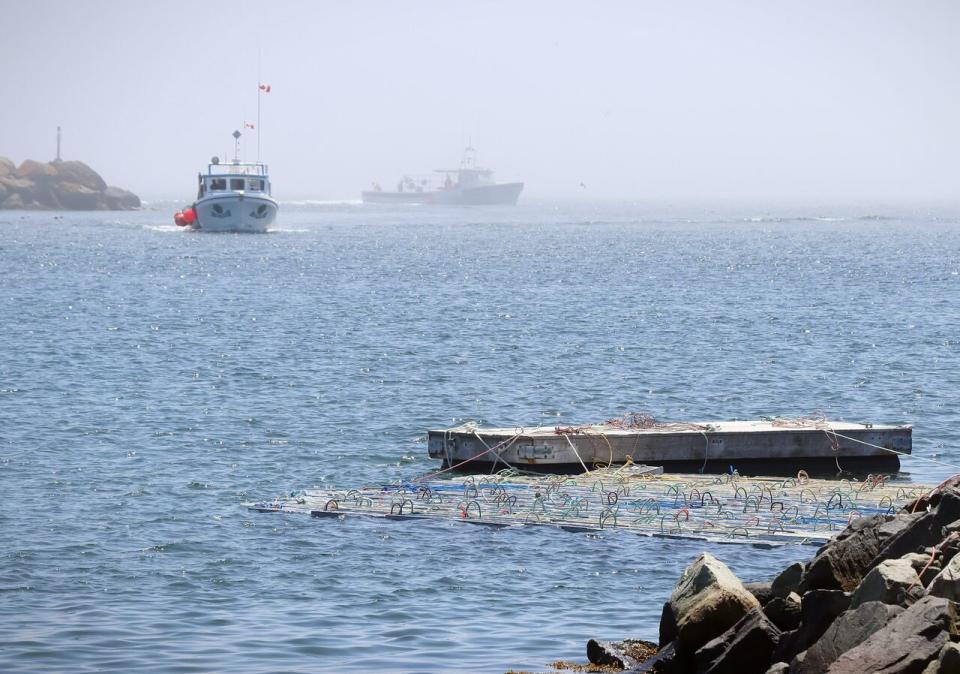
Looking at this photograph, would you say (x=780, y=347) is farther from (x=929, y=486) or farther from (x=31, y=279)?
(x=31, y=279)

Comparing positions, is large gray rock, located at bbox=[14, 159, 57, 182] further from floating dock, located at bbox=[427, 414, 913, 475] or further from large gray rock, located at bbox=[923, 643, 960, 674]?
large gray rock, located at bbox=[923, 643, 960, 674]

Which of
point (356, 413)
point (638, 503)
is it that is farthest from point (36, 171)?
point (638, 503)

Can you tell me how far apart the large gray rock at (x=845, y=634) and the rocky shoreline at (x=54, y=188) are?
612 feet

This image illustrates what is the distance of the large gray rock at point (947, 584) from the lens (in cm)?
1155

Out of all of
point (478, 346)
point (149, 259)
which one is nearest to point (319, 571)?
point (478, 346)

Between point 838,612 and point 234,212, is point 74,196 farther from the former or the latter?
point 838,612

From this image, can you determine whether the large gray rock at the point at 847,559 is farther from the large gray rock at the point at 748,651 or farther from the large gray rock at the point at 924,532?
the large gray rock at the point at 748,651

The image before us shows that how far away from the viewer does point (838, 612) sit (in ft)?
40.3

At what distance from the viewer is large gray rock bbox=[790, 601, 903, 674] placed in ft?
37.4

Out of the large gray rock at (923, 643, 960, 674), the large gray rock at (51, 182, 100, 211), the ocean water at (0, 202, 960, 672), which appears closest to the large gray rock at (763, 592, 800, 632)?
the ocean water at (0, 202, 960, 672)

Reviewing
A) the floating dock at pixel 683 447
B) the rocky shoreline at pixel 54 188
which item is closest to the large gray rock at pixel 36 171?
the rocky shoreline at pixel 54 188

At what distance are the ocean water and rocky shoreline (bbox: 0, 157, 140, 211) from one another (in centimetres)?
11250

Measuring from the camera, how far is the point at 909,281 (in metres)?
70.7

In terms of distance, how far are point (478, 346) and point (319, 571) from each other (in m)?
25.6
